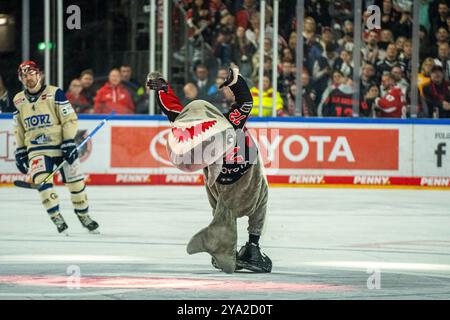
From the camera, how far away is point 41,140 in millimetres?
11344

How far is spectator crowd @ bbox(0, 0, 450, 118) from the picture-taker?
55.2ft

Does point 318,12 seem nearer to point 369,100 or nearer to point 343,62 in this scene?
point 343,62

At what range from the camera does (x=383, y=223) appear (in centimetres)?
1275

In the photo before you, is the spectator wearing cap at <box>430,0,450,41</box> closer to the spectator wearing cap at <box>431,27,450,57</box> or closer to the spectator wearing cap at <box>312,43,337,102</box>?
the spectator wearing cap at <box>431,27,450,57</box>

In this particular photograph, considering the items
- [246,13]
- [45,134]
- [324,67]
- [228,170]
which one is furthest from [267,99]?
[228,170]

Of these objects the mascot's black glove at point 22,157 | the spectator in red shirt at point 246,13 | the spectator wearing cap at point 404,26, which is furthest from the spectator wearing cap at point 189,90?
the mascot's black glove at point 22,157

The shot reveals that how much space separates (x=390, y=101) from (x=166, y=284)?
10336 mm

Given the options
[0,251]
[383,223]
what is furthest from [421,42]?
[0,251]

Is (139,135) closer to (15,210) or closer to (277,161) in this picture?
(277,161)

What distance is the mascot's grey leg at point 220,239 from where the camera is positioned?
835 centimetres

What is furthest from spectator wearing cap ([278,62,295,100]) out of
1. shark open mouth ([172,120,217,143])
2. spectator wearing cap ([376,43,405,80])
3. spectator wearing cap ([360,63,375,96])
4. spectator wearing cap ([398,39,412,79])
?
shark open mouth ([172,120,217,143])

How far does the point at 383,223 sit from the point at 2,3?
6.84 m

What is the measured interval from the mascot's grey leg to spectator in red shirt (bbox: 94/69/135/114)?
8611 millimetres

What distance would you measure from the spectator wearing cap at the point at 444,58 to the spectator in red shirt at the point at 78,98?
5296mm
